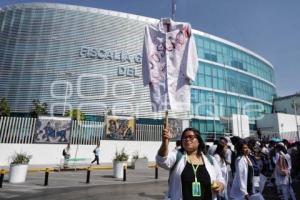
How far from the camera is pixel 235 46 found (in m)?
64.0

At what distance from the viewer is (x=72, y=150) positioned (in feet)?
78.9

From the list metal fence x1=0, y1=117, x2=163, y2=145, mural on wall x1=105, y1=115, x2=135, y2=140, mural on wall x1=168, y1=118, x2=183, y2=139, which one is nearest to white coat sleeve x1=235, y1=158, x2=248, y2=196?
metal fence x1=0, y1=117, x2=163, y2=145

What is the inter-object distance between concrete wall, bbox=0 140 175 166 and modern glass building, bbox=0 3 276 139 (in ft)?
77.8

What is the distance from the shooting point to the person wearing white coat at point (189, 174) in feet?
9.80

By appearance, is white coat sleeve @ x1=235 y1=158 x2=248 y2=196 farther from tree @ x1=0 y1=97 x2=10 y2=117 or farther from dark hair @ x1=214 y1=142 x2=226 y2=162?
tree @ x1=0 y1=97 x2=10 y2=117

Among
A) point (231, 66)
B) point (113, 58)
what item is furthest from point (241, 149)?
point (231, 66)

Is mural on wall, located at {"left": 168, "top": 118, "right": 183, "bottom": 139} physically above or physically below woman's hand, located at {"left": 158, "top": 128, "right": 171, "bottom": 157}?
above

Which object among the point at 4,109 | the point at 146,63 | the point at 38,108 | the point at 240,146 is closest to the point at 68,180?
the point at 240,146

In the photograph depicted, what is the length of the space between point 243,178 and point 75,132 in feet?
69.1

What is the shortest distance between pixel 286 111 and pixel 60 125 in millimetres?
57288

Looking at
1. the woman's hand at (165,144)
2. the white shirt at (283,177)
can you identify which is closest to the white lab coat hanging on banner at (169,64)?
the woman's hand at (165,144)

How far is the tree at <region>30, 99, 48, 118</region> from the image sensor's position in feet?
149

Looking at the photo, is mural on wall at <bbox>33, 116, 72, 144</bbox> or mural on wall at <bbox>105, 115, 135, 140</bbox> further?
mural on wall at <bbox>105, 115, 135, 140</bbox>

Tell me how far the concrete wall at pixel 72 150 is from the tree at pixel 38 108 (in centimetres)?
2286
